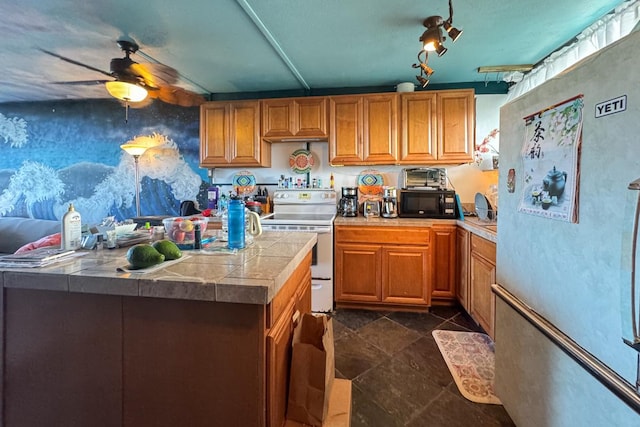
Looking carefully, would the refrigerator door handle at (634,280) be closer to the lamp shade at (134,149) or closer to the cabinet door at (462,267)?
the cabinet door at (462,267)

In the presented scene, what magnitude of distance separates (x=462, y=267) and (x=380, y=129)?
1.61m

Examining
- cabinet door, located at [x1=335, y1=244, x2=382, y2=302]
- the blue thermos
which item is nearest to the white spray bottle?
the blue thermos

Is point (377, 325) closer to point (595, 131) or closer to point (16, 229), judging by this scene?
point (595, 131)

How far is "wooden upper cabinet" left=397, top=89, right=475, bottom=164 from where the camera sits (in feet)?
9.90

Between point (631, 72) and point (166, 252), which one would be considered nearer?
point (631, 72)

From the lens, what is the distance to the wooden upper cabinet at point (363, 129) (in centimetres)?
312

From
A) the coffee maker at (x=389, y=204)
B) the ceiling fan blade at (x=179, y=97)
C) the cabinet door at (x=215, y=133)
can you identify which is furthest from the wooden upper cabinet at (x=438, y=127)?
the ceiling fan blade at (x=179, y=97)

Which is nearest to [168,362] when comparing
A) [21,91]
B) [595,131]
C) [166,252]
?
[166,252]

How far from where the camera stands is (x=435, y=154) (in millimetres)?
3086

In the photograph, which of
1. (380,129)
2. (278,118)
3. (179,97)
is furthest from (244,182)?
(380,129)

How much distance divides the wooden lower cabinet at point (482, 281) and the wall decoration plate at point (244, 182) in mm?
2550

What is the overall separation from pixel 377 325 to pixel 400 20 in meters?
2.45

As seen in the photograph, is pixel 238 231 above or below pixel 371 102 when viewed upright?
below

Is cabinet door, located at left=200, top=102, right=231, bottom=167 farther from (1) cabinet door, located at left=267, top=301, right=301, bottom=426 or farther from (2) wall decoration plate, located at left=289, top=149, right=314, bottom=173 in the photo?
(1) cabinet door, located at left=267, top=301, right=301, bottom=426
